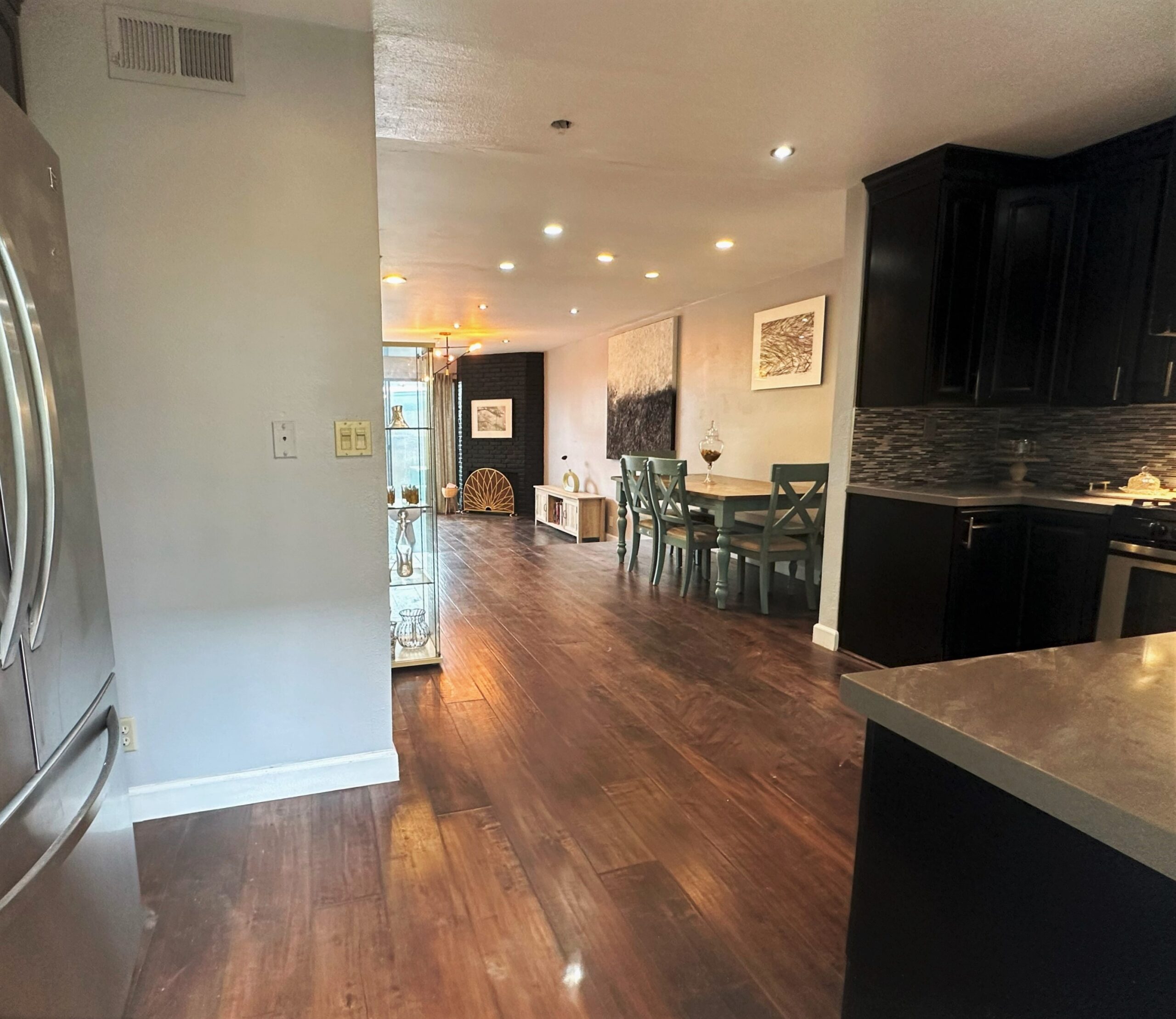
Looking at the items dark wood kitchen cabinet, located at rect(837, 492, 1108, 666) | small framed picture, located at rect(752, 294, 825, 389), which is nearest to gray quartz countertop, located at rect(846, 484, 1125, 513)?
dark wood kitchen cabinet, located at rect(837, 492, 1108, 666)

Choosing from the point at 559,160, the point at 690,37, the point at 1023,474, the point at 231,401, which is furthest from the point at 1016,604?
the point at 231,401

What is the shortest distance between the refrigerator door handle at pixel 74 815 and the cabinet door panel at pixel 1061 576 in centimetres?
325

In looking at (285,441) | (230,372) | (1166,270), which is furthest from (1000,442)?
(230,372)

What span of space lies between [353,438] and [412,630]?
159 cm

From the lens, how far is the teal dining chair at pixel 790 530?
399 centimetres

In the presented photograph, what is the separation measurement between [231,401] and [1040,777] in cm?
200

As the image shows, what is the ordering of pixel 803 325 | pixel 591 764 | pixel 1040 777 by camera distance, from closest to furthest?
pixel 1040 777, pixel 591 764, pixel 803 325

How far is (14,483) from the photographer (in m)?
0.99

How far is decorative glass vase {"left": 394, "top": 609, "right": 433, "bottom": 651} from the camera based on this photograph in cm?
330

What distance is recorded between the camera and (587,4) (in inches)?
69.5

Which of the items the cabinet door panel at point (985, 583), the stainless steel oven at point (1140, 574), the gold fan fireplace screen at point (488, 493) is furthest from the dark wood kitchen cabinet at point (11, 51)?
the gold fan fireplace screen at point (488, 493)

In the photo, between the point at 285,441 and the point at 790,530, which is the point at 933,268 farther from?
the point at 285,441

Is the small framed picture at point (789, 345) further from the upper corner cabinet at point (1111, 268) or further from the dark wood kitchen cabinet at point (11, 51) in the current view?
the dark wood kitchen cabinet at point (11, 51)

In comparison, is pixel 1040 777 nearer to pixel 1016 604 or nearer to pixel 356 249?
pixel 356 249
